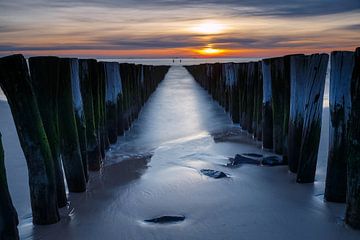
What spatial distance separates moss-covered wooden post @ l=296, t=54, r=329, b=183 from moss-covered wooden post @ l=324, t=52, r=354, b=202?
21.9 inches

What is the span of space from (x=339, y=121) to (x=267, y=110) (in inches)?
102

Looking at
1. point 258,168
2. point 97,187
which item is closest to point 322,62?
point 258,168

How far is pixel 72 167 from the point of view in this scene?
13.6ft

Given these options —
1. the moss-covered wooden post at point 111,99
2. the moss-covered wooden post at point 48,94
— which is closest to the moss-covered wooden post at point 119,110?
the moss-covered wooden post at point 111,99

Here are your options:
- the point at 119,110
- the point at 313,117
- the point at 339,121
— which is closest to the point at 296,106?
the point at 313,117

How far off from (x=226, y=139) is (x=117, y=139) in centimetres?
202

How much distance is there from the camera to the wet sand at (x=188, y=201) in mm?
3109

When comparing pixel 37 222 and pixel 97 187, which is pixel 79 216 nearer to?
pixel 37 222

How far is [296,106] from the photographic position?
4492mm

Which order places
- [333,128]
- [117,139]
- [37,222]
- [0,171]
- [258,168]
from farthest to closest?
1. [117,139]
2. [258,168]
3. [333,128]
4. [37,222]
5. [0,171]

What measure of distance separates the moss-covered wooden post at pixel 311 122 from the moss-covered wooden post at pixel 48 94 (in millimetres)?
2493

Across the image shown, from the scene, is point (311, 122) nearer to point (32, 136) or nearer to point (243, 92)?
point (32, 136)

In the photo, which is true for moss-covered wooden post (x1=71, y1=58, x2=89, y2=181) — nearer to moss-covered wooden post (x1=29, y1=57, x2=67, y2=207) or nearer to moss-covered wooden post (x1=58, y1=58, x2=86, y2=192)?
moss-covered wooden post (x1=58, y1=58, x2=86, y2=192)

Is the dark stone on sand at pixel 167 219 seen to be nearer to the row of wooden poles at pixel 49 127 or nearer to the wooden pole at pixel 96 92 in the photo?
the row of wooden poles at pixel 49 127
